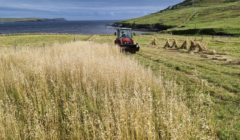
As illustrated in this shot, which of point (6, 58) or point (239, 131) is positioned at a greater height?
point (6, 58)

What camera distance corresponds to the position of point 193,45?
727 inches

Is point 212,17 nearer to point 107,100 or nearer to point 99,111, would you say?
point 107,100

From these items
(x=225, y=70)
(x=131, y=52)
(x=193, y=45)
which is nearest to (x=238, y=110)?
(x=225, y=70)

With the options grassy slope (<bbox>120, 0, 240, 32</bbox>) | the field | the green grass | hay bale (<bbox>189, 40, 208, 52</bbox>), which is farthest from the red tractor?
grassy slope (<bbox>120, 0, 240, 32</bbox>)

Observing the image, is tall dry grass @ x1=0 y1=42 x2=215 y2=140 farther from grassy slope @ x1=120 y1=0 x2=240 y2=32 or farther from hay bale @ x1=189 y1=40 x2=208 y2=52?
grassy slope @ x1=120 y1=0 x2=240 y2=32

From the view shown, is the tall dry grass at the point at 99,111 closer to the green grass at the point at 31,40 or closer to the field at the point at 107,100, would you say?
the field at the point at 107,100

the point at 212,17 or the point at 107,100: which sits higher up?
the point at 212,17

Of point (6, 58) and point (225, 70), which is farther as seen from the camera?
point (225, 70)

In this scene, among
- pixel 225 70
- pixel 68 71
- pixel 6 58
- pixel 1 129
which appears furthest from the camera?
pixel 225 70

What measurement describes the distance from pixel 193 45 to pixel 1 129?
1876 centimetres

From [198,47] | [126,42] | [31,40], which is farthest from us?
[31,40]

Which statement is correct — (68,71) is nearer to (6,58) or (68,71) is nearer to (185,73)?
(6,58)

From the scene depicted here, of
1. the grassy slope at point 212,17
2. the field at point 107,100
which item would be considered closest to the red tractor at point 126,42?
the field at point 107,100

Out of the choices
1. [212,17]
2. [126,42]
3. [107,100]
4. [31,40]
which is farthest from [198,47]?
[212,17]
